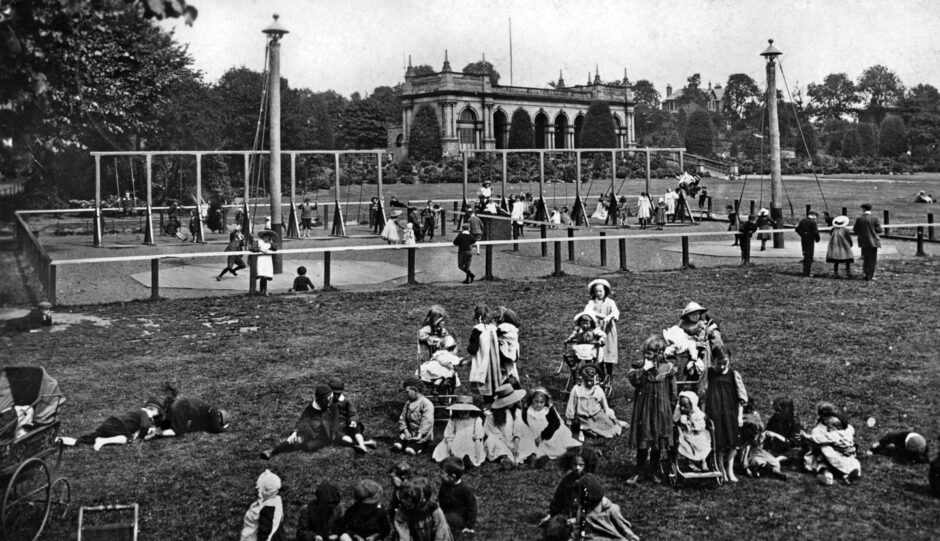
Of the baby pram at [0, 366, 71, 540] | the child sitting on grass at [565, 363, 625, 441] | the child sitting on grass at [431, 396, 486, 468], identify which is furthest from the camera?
the child sitting on grass at [565, 363, 625, 441]

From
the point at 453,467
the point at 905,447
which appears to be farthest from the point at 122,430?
the point at 905,447

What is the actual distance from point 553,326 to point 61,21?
393 inches

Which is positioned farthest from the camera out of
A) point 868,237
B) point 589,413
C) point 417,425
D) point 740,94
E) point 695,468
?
point 740,94

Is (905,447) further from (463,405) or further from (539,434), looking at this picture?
(463,405)

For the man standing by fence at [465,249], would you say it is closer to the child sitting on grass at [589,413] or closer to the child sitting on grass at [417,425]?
the child sitting on grass at [589,413]

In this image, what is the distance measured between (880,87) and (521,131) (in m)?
38.3

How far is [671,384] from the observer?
9109mm

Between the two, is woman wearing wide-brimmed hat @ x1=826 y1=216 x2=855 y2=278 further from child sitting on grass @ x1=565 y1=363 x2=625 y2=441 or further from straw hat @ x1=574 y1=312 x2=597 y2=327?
child sitting on grass @ x1=565 y1=363 x2=625 y2=441

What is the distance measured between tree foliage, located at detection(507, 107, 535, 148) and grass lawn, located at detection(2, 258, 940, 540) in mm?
64173

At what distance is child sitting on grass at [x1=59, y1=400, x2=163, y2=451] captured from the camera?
9.75 metres

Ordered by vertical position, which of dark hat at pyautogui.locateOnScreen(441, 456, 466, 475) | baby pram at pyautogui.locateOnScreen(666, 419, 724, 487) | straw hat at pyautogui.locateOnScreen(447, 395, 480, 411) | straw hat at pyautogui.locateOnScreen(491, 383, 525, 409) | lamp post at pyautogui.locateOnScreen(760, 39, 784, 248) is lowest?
baby pram at pyautogui.locateOnScreen(666, 419, 724, 487)

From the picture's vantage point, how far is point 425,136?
261 ft

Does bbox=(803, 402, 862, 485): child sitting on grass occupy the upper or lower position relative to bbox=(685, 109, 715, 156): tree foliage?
lower

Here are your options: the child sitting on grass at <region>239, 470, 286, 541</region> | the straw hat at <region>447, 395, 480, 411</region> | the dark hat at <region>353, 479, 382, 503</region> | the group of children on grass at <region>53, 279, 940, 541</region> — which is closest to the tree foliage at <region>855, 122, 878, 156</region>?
the group of children on grass at <region>53, 279, 940, 541</region>
